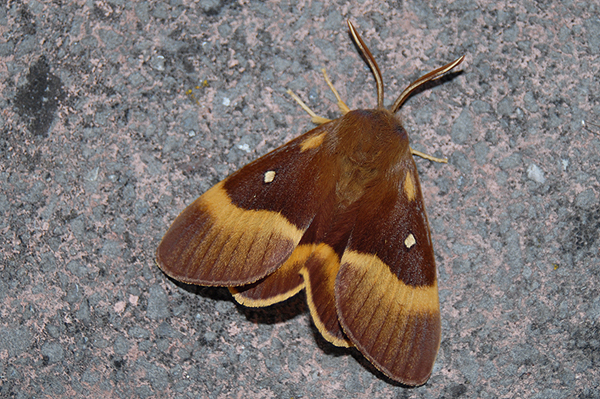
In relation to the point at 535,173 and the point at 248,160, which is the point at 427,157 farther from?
the point at 248,160

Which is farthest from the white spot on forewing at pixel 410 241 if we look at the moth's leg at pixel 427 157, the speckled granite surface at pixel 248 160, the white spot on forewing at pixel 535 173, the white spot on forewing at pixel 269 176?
the white spot on forewing at pixel 535 173

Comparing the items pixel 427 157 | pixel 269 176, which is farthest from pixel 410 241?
pixel 269 176

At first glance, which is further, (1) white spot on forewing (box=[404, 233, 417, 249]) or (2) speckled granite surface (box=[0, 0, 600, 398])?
(2) speckled granite surface (box=[0, 0, 600, 398])

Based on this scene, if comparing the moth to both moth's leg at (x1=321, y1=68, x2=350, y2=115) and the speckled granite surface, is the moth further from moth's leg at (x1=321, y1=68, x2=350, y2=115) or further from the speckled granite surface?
the speckled granite surface

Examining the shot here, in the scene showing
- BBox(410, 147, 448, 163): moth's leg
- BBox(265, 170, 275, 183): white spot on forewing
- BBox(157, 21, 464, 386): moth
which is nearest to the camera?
BBox(157, 21, 464, 386): moth

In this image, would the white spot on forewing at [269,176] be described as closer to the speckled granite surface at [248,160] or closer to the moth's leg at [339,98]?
the speckled granite surface at [248,160]

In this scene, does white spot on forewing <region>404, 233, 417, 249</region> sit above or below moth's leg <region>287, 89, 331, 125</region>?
below

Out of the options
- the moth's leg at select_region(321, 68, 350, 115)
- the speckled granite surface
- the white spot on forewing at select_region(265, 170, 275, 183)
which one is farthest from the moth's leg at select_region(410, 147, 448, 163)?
the white spot on forewing at select_region(265, 170, 275, 183)
